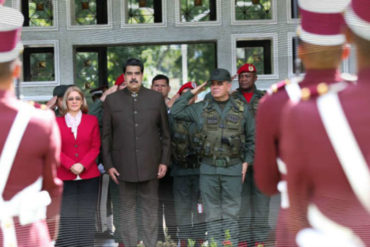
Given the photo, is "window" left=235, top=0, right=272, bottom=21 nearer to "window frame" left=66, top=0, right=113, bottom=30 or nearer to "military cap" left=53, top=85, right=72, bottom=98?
"window frame" left=66, top=0, right=113, bottom=30

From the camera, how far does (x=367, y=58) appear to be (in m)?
2.18

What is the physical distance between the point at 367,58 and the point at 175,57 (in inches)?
598

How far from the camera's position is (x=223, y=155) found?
553 cm

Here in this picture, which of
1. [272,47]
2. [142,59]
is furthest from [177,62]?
[272,47]

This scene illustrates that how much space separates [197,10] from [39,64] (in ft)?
5.28

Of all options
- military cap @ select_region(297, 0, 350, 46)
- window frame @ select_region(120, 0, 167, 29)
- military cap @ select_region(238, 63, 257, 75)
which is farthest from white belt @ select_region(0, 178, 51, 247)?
window frame @ select_region(120, 0, 167, 29)

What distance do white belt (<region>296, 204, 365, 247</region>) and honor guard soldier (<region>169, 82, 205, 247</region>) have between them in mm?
3402

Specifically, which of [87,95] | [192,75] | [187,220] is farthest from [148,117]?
[192,75]

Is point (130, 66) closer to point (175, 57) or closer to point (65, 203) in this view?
point (65, 203)

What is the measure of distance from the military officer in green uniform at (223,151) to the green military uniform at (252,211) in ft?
0.51

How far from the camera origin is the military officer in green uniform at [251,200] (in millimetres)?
4945

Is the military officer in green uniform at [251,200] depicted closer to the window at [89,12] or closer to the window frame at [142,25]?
the window frame at [142,25]

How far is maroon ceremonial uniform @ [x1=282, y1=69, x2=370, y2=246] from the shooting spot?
2098 millimetres

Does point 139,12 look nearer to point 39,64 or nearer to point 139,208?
point 39,64
